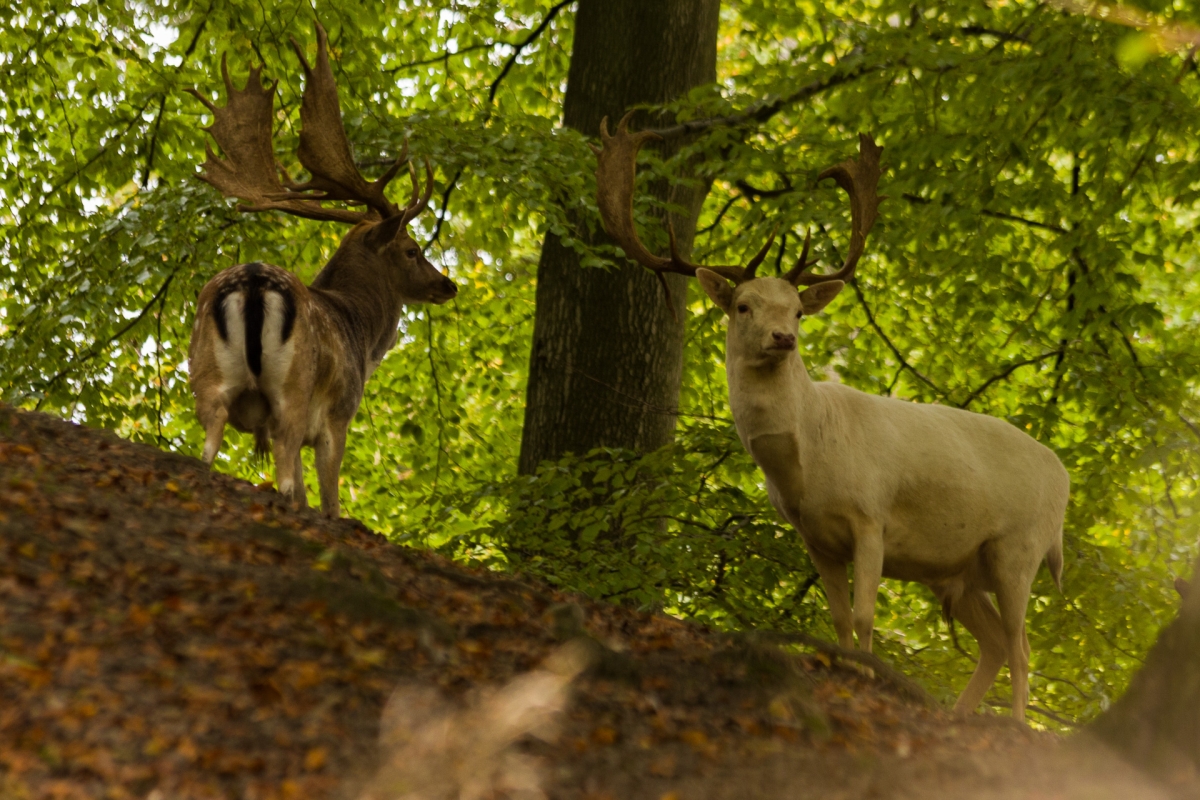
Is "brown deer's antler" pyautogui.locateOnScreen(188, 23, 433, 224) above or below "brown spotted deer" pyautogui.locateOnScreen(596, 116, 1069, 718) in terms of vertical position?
above

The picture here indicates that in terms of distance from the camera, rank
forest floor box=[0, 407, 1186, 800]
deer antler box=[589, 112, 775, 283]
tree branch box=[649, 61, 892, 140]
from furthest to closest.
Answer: tree branch box=[649, 61, 892, 140], deer antler box=[589, 112, 775, 283], forest floor box=[0, 407, 1186, 800]

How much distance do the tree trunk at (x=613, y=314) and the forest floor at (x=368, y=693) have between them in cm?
494

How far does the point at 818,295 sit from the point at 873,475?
103 cm

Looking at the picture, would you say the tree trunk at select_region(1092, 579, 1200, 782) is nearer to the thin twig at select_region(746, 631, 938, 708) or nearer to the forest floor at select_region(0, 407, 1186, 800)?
the forest floor at select_region(0, 407, 1186, 800)

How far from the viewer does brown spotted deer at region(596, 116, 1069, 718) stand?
6004mm

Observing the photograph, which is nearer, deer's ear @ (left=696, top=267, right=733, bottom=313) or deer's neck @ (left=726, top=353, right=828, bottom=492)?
deer's neck @ (left=726, top=353, right=828, bottom=492)

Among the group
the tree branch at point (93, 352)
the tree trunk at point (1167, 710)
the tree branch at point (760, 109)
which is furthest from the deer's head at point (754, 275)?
the tree branch at point (93, 352)

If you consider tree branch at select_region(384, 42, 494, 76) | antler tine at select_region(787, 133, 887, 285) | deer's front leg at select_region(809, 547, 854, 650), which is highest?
tree branch at select_region(384, 42, 494, 76)

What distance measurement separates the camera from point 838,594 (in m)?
6.19

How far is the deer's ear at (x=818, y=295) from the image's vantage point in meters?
6.41

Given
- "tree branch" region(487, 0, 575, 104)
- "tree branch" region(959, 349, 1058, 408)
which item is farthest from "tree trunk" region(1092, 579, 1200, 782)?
"tree branch" region(487, 0, 575, 104)

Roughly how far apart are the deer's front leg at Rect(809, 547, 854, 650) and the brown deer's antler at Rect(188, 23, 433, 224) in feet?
12.3

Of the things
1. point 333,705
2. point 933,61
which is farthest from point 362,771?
point 933,61

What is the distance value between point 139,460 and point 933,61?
6152 mm
